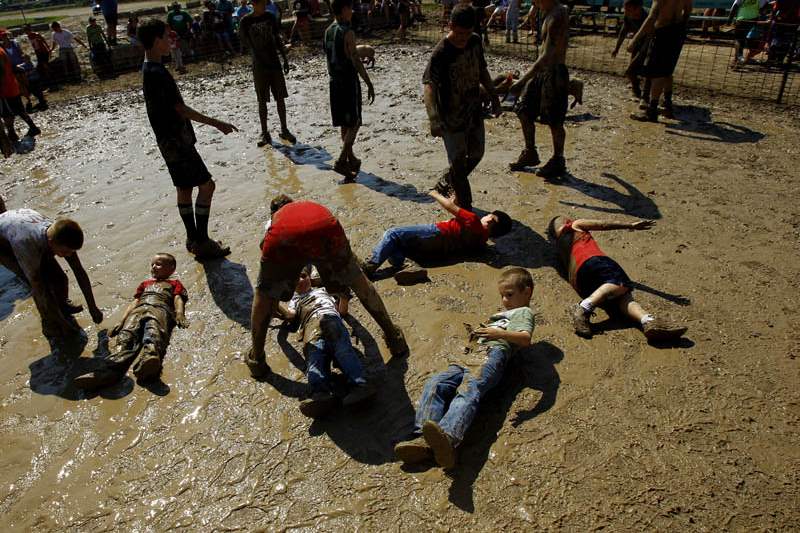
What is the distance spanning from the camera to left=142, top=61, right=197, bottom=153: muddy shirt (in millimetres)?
4953

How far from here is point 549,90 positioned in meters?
6.64

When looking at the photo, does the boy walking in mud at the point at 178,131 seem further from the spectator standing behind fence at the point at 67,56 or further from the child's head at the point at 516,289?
the spectator standing behind fence at the point at 67,56

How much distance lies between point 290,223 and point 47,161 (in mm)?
7442

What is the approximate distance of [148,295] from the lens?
182 inches

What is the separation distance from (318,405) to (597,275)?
7.73ft

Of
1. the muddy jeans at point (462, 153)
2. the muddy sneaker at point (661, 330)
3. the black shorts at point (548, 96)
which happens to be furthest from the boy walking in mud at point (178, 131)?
the muddy sneaker at point (661, 330)

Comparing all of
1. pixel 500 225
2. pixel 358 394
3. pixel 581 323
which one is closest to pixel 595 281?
pixel 581 323

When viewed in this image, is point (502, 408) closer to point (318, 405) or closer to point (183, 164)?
point (318, 405)

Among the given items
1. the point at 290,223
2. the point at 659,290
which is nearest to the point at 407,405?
the point at 290,223

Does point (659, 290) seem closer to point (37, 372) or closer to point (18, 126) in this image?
point (37, 372)

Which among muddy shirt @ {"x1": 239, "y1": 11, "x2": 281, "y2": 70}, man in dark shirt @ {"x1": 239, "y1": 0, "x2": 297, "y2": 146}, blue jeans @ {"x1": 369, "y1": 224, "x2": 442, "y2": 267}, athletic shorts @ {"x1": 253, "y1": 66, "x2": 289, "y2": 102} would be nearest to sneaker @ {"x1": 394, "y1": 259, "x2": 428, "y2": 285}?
blue jeans @ {"x1": 369, "y1": 224, "x2": 442, "y2": 267}

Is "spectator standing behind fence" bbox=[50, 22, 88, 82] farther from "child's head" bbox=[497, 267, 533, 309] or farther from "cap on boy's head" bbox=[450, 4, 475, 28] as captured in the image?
"child's head" bbox=[497, 267, 533, 309]

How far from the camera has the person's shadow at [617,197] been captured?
5996 mm

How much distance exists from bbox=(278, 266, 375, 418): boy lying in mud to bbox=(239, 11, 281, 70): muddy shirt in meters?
5.51
